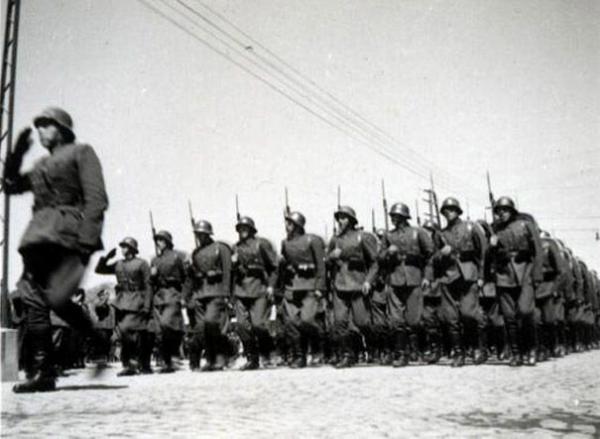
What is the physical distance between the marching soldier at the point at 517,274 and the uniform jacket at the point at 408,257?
1.21 metres

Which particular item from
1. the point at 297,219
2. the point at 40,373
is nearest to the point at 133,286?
the point at 297,219

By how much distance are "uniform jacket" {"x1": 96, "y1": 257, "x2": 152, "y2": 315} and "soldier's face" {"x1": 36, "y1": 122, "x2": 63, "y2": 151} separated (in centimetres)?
647

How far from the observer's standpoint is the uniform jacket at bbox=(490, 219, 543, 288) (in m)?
10.9

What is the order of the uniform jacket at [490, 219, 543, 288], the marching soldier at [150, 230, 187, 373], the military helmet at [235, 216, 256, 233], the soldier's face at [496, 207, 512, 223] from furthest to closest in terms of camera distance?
the military helmet at [235, 216, 256, 233]
the marching soldier at [150, 230, 187, 373]
the soldier's face at [496, 207, 512, 223]
the uniform jacket at [490, 219, 543, 288]

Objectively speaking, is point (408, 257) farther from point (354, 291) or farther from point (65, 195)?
point (65, 195)

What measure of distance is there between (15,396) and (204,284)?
5749mm

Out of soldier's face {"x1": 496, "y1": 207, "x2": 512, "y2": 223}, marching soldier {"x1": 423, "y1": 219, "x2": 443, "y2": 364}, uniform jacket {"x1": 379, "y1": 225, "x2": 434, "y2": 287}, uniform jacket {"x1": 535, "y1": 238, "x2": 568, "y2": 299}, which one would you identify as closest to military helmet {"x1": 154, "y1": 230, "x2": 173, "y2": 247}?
uniform jacket {"x1": 379, "y1": 225, "x2": 434, "y2": 287}

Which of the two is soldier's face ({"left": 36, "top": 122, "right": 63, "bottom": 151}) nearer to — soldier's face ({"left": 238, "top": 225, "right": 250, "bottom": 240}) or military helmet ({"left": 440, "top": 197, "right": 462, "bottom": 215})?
military helmet ({"left": 440, "top": 197, "right": 462, "bottom": 215})

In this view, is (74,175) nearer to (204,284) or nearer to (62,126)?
(62,126)

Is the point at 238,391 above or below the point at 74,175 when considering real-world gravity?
below

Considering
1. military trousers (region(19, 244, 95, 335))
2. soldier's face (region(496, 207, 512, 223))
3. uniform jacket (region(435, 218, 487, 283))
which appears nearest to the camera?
military trousers (region(19, 244, 95, 335))

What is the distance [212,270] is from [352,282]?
2179 millimetres

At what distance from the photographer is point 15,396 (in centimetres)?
666

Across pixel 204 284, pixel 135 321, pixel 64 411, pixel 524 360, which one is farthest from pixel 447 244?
pixel 64 411
